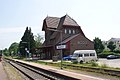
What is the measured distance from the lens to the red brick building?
6688 cm

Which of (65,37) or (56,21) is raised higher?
(56,21)

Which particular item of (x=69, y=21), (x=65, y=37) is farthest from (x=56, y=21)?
(x=65, y=37)

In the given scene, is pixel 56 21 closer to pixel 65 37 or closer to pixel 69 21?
pixel 69 21

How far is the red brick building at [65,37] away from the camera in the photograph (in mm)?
66875

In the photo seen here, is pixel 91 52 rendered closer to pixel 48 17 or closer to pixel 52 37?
pixel 52 37

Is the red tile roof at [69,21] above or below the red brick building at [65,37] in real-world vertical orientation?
above

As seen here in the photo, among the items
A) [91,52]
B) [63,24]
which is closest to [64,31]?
[63,24]

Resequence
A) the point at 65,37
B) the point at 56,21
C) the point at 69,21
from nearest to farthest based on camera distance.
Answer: the point at 65,37 → the point at 69,21 → the point at 56,21

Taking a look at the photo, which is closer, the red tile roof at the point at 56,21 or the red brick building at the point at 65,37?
the red brick building at the point at 65,37

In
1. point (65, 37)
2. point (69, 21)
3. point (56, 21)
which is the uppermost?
point (56, 21)

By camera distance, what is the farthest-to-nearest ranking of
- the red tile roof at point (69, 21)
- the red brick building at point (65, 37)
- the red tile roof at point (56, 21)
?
the red tile roof at point (56, 21), the red tile roof at point (69, 21), the red brick building at point (65, 37)

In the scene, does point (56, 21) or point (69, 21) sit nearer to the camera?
point (69, 21)

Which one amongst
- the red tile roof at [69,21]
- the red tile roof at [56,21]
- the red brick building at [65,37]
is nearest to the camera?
the red brick building at [65,37]

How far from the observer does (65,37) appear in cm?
7350
